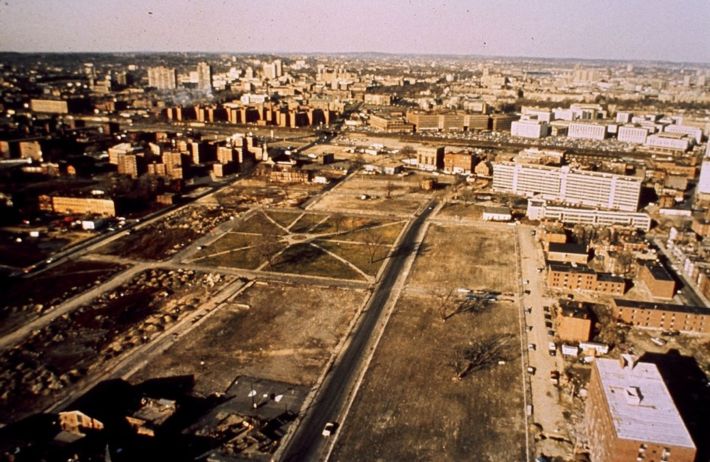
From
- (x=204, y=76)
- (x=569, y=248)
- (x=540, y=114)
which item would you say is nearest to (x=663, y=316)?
(x=569, y=248)

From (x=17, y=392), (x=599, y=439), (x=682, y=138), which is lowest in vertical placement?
(x=17, y=392)

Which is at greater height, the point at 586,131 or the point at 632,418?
the point at 586,131

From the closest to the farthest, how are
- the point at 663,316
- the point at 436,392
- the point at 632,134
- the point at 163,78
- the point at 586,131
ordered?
the point at 436,392
the point at 663,316
the point at 632,134
the point at 586,131
the point at 163,78

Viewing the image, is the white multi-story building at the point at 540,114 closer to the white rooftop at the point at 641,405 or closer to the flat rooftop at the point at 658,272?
the flat rooftop at the point at 658,272

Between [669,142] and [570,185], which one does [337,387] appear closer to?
[570,185]

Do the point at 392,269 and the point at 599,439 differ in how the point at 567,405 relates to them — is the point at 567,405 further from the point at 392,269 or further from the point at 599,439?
the point at 392,269

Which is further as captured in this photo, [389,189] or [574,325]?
[389,189]

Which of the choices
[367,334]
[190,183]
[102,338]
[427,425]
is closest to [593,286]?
[367,334]
